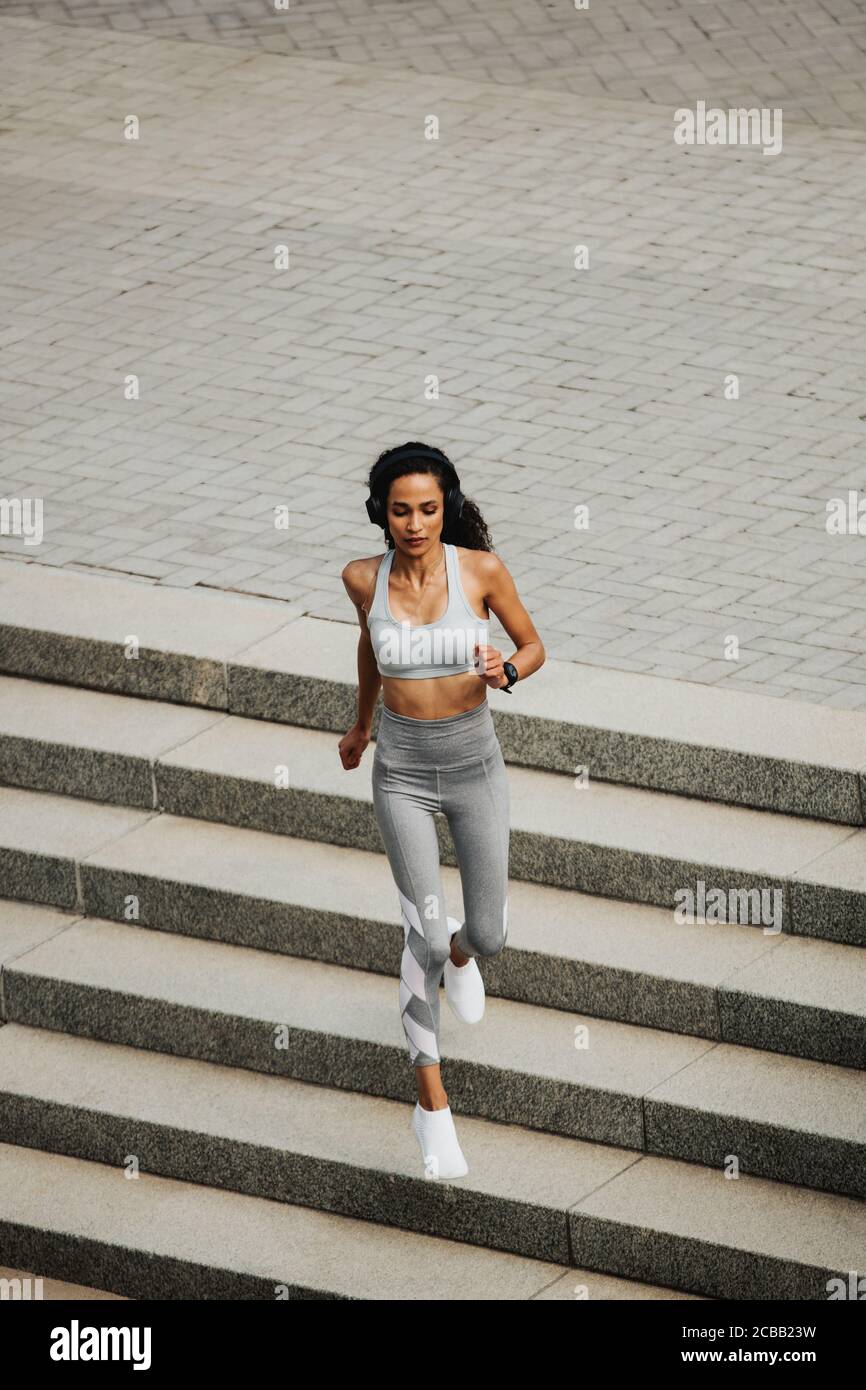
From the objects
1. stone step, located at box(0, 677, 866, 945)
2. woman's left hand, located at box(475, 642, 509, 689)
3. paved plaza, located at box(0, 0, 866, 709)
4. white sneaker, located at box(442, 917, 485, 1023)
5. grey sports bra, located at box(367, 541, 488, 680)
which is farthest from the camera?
paved plaza, located at box(0, 0, 866, 709)

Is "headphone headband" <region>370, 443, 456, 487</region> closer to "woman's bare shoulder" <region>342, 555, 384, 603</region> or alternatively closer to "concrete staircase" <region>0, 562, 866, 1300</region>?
"woman's bare shoulder" <region>342, 555, 384, 603</region>

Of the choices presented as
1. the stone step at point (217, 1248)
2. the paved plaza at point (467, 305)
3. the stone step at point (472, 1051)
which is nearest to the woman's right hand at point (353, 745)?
the stone step at point (472, 1051)

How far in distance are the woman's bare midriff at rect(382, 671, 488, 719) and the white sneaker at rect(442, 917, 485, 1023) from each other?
95cm

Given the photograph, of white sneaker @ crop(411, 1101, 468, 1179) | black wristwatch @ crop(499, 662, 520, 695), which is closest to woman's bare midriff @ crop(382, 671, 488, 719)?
black wristwatch @ crop(499, 662, 520, 695)

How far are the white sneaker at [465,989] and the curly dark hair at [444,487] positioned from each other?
1333 mm

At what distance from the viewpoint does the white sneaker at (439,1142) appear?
701cm

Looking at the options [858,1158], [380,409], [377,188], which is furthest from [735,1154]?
[377,188]

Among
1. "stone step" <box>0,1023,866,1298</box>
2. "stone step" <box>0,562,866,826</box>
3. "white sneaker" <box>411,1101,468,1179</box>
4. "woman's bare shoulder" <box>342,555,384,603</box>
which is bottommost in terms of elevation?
"stone step" <box>0,1023,866,1298</box>

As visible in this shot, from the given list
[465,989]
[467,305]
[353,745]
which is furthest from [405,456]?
[467,305]

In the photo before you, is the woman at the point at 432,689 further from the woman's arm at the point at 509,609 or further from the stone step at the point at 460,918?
the stone step at the point at 460,918

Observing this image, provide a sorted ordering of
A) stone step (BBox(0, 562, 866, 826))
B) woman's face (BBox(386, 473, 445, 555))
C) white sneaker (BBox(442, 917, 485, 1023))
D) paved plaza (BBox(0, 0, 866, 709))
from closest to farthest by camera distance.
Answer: woman's face (BBox(386, 473, 445, 555))
white sneaker (BBox(442, 917, 485, 1023))
stone step (BBox(0, 562, 866, 826))
paved plaza (BBox(0, 0, 866, 709))

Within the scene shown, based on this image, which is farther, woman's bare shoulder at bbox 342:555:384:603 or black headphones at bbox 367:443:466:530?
woman's bare shoulder at bbox 342:555:384:603

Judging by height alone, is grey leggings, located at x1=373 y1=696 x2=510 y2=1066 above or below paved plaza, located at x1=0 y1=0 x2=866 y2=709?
below

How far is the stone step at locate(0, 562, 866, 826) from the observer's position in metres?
7.88
